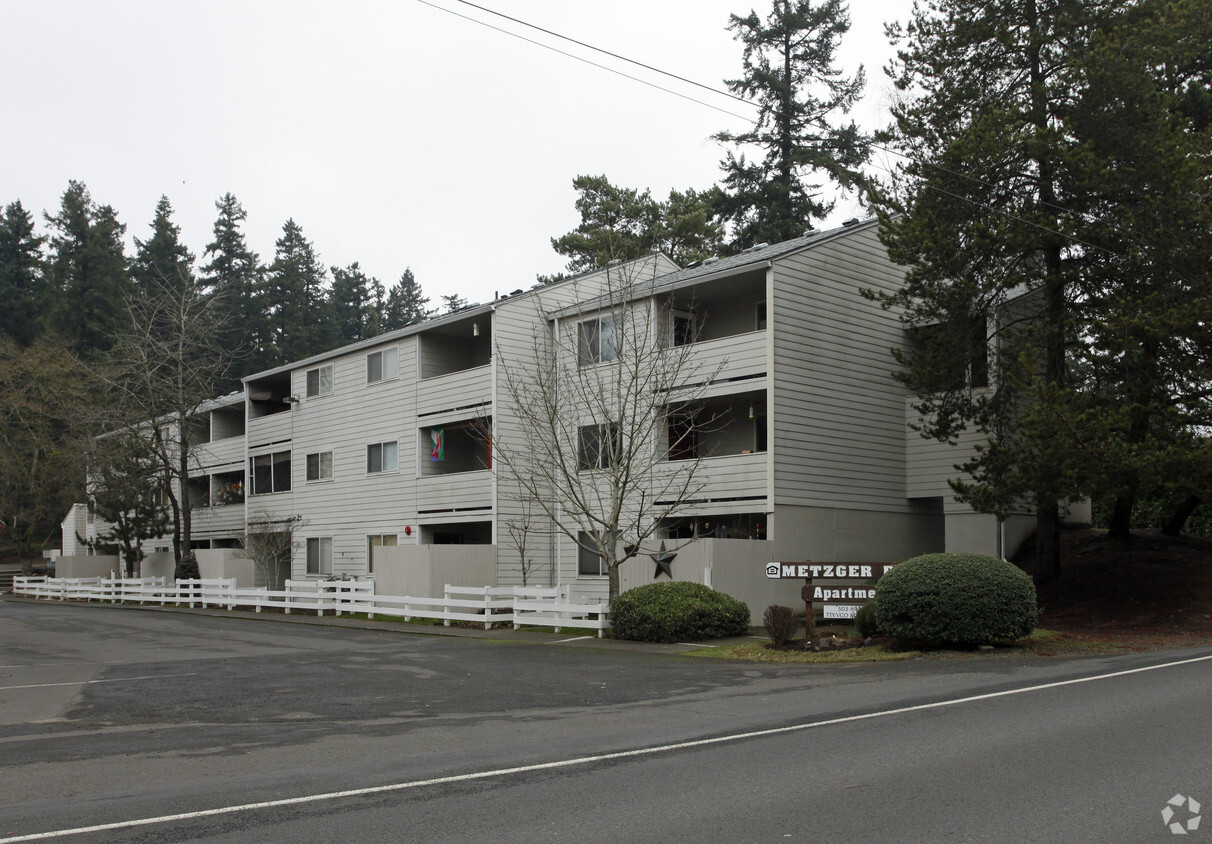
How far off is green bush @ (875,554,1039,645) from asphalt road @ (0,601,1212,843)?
1.41m

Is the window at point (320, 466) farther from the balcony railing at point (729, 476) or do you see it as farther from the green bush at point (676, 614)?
the green bush at point (676, 614)

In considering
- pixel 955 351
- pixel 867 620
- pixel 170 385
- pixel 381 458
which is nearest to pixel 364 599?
pixel 381 458

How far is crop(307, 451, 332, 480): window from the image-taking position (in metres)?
36.9

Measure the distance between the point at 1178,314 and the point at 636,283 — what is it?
13049 mm

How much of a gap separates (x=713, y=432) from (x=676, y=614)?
28.7ft

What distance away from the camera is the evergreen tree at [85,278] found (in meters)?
70.8

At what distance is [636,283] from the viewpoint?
28203 millimetres

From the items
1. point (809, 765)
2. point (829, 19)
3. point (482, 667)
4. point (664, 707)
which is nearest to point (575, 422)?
point (482, 667)

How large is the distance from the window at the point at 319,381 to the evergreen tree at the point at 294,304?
38.3 metres

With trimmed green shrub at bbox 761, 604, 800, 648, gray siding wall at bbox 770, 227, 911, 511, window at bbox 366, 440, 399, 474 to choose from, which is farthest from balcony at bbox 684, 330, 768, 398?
window at bbox 366, 440, 399, 474

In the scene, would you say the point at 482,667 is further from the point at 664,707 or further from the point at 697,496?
the point at 697,496

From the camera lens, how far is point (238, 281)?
79688mm

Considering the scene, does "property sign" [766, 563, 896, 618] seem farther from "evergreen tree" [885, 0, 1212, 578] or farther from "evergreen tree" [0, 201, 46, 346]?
"evergreen tree" [0, 201, 46, 346]

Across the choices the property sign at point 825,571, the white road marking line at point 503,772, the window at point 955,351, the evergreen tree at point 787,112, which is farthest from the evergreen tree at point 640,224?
the white road marking line at point 503,772
